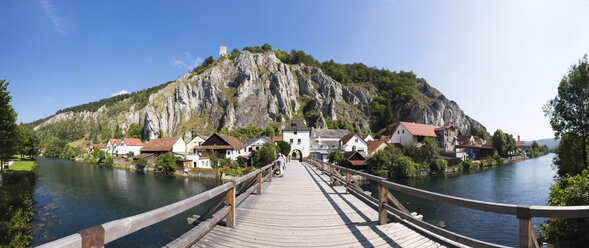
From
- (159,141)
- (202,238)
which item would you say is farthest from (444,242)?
(159,141)

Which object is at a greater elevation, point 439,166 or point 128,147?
point 128,147

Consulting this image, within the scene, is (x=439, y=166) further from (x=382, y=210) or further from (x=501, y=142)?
(x=382, y=210)

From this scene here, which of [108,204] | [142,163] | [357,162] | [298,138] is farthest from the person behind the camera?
[142,163]

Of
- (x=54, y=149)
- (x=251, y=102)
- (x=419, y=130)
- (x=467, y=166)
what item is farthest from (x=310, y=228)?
(x=54, y=149)

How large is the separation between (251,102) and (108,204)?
206 ft

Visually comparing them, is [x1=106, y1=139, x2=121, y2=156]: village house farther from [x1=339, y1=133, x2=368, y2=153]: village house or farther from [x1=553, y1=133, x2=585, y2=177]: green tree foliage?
[x1=553, y1=133, x2=585, y2=177]: green tree foliage

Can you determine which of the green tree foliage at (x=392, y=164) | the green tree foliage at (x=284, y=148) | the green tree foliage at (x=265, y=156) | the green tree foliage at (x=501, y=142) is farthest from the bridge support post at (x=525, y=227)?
the green tree foliage at (x=501, y=142)

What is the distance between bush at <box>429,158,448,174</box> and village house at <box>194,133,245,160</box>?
3669 centimetres

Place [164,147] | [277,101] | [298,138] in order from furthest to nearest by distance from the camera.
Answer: [277,101], [164,147], [298,138]

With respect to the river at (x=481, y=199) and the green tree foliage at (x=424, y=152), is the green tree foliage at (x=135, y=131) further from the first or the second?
the green tree foliage at (x=424, y=152)

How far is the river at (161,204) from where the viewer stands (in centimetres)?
1555

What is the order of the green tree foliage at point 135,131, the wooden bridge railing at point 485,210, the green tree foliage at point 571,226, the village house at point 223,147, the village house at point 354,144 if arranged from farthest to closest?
the green tree foliage at point 135,131
the village house at point 354,144
the village house at point 223,147
the green tree foliage at point 571,226
the wooden bridge railing at point 485,210

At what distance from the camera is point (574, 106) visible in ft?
58.7

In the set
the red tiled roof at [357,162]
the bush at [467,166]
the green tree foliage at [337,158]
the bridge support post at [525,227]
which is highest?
the bridge support post at [525,227]
